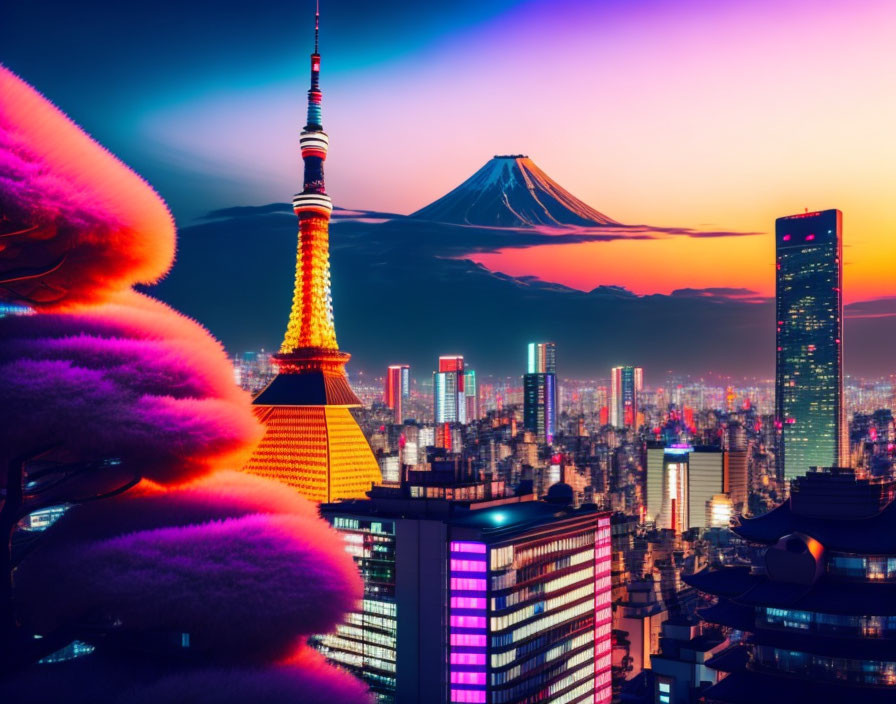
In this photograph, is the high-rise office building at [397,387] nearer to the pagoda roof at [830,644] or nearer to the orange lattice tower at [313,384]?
the orange lattice tower at [313,384]

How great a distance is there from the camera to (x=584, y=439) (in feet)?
299

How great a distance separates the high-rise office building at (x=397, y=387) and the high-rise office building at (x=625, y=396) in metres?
32.5

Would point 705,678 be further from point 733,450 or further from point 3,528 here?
point 733,450

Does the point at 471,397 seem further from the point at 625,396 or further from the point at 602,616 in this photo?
the point at 602,616

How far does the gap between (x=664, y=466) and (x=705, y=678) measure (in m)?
50.9

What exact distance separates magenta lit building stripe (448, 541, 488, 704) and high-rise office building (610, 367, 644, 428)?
96.8m

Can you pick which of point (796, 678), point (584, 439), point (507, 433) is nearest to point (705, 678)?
point (796, 678)

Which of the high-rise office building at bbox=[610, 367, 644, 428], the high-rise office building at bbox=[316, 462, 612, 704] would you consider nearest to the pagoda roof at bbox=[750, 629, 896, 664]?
the high-rise office building at bbox=[316, 462, 612, 704]

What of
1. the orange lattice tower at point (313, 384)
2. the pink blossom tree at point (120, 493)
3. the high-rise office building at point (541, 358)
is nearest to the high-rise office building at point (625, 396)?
the high-rise office building at point (541, 358)

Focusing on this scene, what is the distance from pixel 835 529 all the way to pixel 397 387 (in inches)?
3153

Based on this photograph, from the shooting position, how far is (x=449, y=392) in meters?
101

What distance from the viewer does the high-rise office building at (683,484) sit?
7588cm

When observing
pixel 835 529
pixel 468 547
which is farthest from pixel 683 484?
pixel 835 529

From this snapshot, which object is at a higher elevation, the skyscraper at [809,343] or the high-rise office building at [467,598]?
the skyscraper at [809,343]
